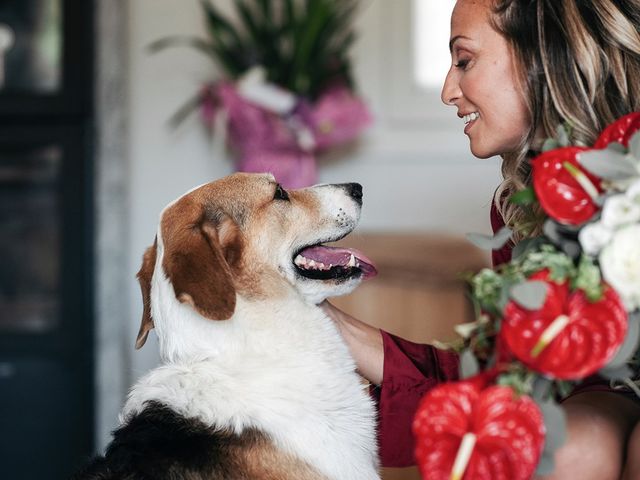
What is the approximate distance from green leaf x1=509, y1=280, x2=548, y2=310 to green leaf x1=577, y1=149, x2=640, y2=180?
16cm

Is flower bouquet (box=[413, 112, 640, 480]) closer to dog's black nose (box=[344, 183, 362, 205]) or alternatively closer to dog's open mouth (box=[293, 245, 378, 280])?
dog's open mouth (box=[293, 245, 378, 280])

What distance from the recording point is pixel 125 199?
355 centimetres

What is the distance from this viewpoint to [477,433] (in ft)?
3.66

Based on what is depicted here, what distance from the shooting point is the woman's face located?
172cm

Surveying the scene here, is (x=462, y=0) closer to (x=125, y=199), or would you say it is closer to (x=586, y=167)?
(x=586, y=167)

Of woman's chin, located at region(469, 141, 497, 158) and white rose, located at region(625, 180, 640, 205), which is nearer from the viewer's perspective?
white rose, located at region(625, 180, 640, 205)

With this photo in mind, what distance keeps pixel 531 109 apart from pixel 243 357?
2.27ft

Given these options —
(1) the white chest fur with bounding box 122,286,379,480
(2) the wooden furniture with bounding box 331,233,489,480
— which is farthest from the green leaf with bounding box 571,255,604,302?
(2) the wooden furniture with bounding box 331,233,489,480

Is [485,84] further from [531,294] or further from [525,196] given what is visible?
[531,294]

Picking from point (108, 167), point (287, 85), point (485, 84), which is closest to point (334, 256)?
point (485, 84)

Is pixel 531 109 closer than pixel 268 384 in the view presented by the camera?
No

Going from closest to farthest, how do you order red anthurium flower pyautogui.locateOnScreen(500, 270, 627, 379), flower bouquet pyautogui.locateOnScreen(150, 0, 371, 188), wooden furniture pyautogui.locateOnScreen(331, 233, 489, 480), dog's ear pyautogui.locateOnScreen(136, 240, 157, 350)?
1. red anthurium flower pyautogui.locateOnScreen(500, 270, 627, 379)
2. dog's ear pyautogui.locateOnScreen(136, 240, 157, 350)
3. wooden furniture pyautogui.locateOnScreen(331, 233, 489, 480)
4. flower bouquet pyautogui.locateOnScreen(150, 0, 371, 188)

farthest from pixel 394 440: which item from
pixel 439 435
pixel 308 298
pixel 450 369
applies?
pixel 439 435

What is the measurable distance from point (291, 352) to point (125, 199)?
2.09 m
